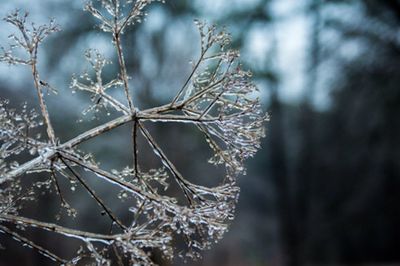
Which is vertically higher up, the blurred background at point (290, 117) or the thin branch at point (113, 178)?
the blurred background at point (290, 117)

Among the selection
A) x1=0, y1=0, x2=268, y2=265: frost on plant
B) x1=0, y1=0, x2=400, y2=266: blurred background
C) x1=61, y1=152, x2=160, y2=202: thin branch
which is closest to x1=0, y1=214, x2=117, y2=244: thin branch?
x1=0, y1=0, x2=268, y2=265: frost on plant

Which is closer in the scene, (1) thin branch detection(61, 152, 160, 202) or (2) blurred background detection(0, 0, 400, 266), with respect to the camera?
(1) thin branch detection(61, 152, 160, 202)

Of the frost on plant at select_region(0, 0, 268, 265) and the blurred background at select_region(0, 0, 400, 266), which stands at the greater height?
the blurred background at select_region(0, 0, 400, 266)

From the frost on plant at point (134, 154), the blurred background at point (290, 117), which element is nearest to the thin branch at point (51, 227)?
the frost on plant at point (134, 154)

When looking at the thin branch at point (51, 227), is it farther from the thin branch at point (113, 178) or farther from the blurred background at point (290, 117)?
the blurred background at point (290, 117)

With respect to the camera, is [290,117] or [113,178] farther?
[290,117]

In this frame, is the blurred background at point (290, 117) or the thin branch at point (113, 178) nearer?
the thin branch at point (113, 178)

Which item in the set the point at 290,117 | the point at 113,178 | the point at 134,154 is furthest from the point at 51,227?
the point at 290,117

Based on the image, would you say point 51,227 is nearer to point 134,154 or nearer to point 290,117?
point 134,154

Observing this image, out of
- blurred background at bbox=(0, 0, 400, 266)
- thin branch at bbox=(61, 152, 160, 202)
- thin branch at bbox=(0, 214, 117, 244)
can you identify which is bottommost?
thin branch at bbox=(0, 214, 117, 244)

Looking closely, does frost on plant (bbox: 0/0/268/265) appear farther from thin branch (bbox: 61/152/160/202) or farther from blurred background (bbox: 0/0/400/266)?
blurred background (bbox: 0/0/400/266)
